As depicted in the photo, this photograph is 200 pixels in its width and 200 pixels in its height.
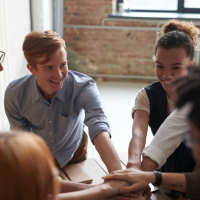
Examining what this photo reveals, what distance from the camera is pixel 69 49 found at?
15.5ft

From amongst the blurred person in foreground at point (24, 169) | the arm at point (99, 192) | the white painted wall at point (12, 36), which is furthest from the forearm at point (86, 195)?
the white painted wall at point (12, 36)

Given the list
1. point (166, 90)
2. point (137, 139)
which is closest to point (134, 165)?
point (137, 139)

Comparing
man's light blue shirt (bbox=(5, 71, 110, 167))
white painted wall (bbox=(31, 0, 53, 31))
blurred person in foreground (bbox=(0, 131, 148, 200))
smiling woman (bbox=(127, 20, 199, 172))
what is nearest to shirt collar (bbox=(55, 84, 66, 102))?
man's light blue shirt (bbox=(5, 71, 110, 167))

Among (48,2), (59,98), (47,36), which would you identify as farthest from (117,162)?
(48,2)

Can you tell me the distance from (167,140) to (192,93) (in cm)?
66

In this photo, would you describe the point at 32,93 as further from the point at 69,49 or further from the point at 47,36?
the point at 69,49

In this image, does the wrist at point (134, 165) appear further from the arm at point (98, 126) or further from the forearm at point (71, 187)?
the forearm at point (71, 187)

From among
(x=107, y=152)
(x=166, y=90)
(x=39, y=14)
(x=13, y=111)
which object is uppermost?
(x=39, y=14)

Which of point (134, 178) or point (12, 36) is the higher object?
point (12, 36)

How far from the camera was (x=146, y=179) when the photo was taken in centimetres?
116

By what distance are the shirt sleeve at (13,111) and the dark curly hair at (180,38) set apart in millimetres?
848

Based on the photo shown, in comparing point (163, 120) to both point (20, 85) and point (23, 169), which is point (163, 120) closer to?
point (20, 85)

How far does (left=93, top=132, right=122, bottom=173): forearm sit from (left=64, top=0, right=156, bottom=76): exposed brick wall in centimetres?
339

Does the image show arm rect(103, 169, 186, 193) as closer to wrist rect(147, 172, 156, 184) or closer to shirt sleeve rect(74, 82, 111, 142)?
wrist rect(147, 172, 156, 184)
